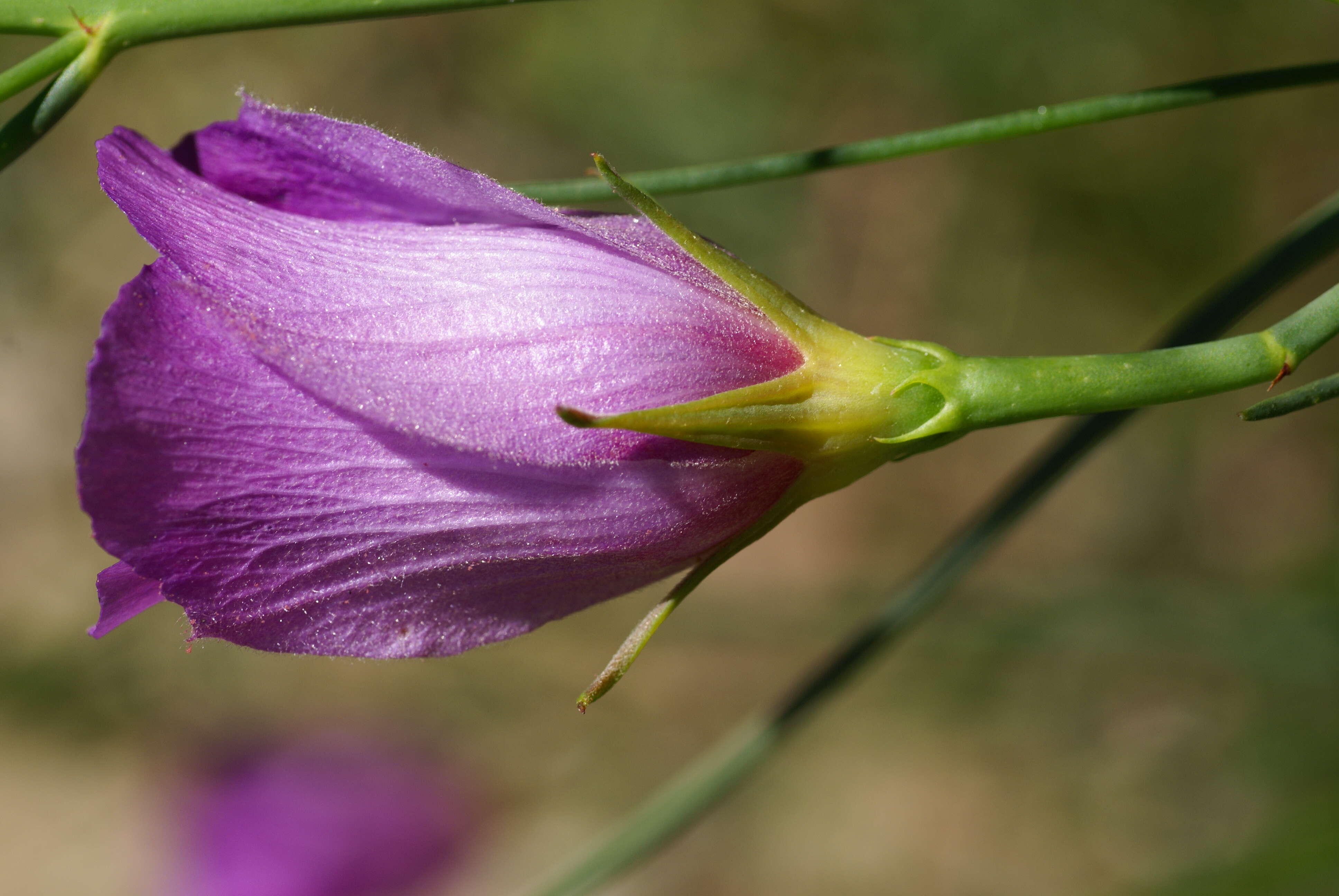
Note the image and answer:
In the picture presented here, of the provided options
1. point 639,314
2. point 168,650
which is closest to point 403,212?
point 639,314

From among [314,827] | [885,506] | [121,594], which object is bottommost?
[314,827]

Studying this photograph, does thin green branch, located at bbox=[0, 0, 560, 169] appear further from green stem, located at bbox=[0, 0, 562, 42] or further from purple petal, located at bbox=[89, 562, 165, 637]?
purple petal, located at bbox=[89, 562, 165, 637]

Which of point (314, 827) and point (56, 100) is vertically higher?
point (56, 100)

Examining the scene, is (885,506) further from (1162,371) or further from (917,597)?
(1162,371)

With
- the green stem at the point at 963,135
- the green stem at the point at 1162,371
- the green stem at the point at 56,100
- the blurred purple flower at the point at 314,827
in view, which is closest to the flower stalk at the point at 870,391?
the green stem at the point at 1162,371

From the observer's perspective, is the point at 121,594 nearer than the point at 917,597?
Yes

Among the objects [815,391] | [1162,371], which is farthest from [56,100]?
[1162,371]

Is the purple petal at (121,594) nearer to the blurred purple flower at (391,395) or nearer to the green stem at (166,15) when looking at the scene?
the blurred purple flower at (391,395)
